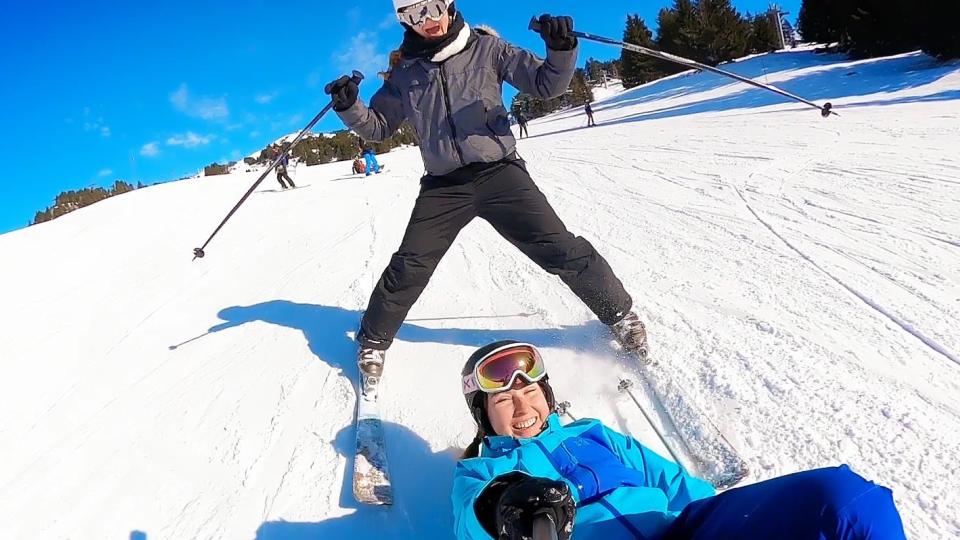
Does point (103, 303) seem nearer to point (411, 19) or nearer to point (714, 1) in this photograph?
point (411, 19)

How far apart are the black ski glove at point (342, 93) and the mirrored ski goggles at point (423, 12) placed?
0.50m

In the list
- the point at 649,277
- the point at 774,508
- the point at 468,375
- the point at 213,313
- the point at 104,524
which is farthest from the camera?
the point at 213,313

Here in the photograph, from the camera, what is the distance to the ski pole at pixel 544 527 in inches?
50.6

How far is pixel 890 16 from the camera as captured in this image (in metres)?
21.3

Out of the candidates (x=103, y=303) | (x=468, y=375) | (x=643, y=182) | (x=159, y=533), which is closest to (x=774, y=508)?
(x=468, y=375)

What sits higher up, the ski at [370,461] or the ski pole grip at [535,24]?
the ski pole grip at [535,24]

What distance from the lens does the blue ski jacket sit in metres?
1.70

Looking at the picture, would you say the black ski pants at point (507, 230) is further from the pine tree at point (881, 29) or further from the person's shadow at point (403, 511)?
the pine tree at point (881, 29)

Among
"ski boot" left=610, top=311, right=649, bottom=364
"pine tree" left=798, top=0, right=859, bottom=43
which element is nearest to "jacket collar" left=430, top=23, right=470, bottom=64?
"ski boot" left=610, top=311, right=649, bottom=364

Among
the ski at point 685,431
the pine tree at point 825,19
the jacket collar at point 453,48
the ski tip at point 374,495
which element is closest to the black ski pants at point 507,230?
the ski at point 685,431

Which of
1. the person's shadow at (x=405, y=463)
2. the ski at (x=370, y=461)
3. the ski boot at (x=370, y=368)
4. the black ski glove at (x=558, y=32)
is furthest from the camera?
the ski boot at (x=370, y=368)

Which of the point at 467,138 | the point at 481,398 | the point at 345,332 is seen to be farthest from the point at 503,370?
the point at 345,332

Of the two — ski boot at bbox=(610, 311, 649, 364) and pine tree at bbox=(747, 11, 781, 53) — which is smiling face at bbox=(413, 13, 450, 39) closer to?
ski boot at bbox=(610, 311, 649, 364)

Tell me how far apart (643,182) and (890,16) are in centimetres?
2117
